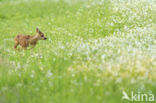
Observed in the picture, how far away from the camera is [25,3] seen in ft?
90.6

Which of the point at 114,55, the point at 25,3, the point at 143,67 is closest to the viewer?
the point at 143,67

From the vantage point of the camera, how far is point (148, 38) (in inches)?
396

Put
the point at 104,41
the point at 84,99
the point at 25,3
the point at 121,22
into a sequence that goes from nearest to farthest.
→ the point at 84,99 → the point at 104,41 → the point at 121,22 → the point at 25,3

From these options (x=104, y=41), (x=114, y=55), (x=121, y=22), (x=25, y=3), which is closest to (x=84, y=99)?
(x=114, y=55)

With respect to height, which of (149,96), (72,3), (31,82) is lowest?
(149,96)

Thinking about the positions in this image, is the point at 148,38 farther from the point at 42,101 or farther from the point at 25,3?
the point at 25,3

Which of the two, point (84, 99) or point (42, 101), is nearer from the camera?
point (84, 99)

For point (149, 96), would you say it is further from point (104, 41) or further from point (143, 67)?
point (104, 41)

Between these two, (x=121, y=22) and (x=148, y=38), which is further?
(x=121, y=22)

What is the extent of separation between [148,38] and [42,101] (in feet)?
15.7

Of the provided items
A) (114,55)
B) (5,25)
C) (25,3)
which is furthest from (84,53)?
(25,3)

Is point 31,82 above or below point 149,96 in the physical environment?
above

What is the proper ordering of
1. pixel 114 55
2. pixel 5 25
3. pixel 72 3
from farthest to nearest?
1. pixel 72 3
2. pixel 5 25
3. pixel 114 55

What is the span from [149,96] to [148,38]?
134 inches
